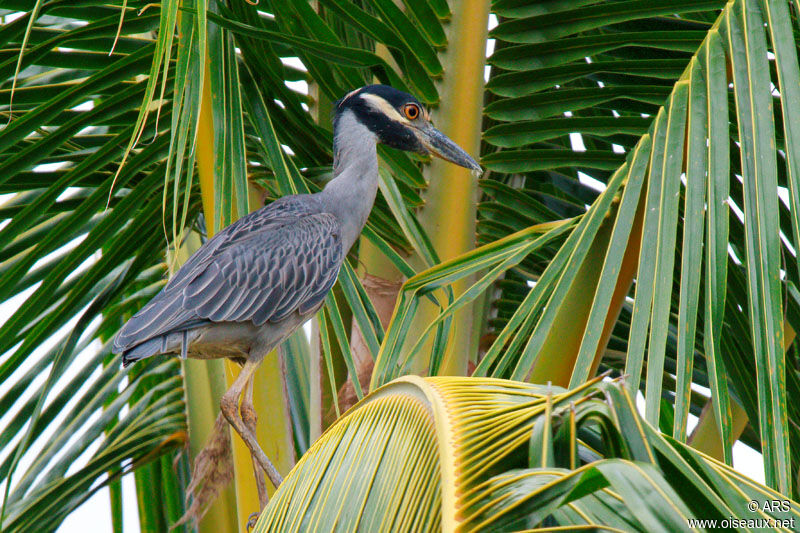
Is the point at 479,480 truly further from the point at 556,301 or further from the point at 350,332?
the point at 350,332

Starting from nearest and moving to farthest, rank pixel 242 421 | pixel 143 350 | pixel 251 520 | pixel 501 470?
pixel 501 470 < pixel 143 350 < pixel 251 520 < pixel 242 421

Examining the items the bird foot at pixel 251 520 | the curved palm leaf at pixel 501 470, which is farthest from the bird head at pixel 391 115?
the curved palm leaf at pixel 501 470

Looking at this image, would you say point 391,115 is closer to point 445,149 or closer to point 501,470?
point 445,149

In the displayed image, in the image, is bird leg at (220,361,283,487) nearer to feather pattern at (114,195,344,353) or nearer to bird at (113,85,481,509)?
bird at (113,85,481,509)

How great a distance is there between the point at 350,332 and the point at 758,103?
163 cm

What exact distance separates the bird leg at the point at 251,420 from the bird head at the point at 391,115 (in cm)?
91

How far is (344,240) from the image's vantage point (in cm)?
302

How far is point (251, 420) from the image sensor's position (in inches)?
104

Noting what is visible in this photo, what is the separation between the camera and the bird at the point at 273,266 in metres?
2.48

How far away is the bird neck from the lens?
298 centimetres

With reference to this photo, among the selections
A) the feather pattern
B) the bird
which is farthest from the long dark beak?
the feather pattern

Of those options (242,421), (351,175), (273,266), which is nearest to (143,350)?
(242,421)

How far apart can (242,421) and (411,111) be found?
1.13 metres

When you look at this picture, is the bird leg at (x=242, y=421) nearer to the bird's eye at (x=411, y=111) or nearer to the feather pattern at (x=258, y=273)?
the feather pattern at (x=258, y=273)
